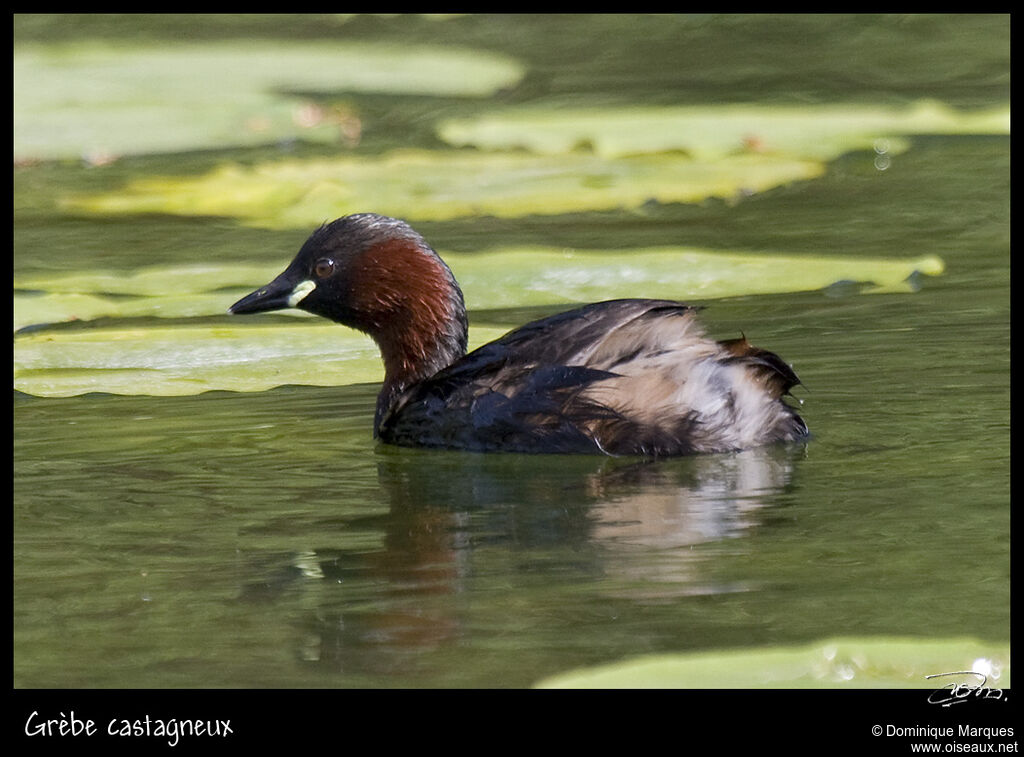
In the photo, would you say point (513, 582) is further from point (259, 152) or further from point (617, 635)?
point (259, 152)

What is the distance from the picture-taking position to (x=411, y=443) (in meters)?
6.79

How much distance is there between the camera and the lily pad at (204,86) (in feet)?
43.0

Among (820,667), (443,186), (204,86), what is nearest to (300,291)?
(820,667)

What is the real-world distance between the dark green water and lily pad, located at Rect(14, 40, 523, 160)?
15.8ft

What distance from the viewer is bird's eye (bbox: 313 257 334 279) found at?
24.3 feet

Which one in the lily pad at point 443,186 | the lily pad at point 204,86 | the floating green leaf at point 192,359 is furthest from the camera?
the lily pad at point 204,86

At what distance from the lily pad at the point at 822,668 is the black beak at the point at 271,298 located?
3.56 m

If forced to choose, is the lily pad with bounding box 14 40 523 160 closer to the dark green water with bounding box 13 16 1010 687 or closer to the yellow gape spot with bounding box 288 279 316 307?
the dark green water with bounding box 13 16 1010 687

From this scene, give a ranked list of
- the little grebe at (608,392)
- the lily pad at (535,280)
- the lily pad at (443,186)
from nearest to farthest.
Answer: the little grebe at (608,392) < the lily pad at (535,280) < the lily pad at (443,186)

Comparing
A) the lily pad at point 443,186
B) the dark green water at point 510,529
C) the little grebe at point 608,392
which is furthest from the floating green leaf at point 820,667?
the lily pad at point 443,186

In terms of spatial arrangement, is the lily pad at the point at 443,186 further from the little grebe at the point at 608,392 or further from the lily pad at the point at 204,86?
the little grebe at the point at 608,392

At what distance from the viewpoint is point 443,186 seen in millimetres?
11609
